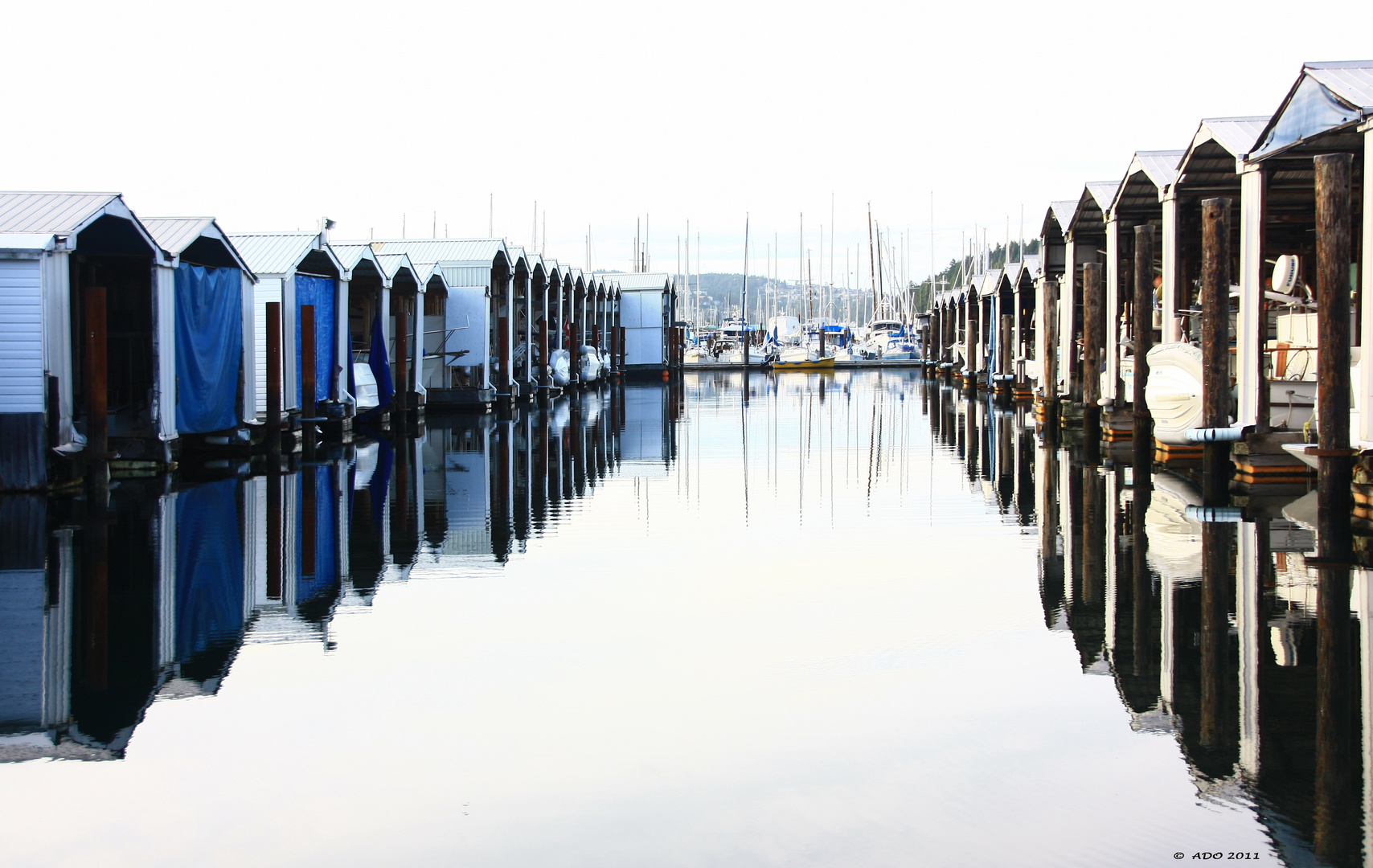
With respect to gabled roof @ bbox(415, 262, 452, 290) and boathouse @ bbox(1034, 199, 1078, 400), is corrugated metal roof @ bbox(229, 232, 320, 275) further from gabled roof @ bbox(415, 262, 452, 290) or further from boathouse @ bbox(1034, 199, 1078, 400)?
boathouse @ bbox(1034, 199, 1078, 400)

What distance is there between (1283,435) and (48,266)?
52.8ft

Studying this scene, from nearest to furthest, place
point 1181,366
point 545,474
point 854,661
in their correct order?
1. point 854,661
2. point 1181,366
3. point 545,474

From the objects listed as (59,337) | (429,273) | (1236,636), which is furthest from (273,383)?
(1236,636)

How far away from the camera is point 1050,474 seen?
1891 cm

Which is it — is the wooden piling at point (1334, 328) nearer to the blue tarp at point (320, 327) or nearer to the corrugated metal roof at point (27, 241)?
the corrugated metal roof at point (27, 241)

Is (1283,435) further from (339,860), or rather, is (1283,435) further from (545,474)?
(339,860)

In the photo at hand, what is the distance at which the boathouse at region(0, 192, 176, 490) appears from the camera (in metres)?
16.6

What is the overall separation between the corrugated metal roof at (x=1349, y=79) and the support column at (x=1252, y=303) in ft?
5.61

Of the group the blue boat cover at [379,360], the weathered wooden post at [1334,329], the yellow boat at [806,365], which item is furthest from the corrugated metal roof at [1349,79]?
the yellow boat at [806,365]

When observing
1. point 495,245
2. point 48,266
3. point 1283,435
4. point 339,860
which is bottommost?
point 339,860

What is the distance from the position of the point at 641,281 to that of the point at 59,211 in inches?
2017

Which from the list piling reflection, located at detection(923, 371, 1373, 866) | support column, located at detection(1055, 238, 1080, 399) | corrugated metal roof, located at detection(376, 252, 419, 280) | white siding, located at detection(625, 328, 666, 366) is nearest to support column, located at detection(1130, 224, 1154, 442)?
piling reflection, located at detection(923, 371, 1373, 866)

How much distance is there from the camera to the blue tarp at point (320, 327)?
2543 cm

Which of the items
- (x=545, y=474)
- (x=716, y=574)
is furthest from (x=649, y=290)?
(x=716, y=574)
